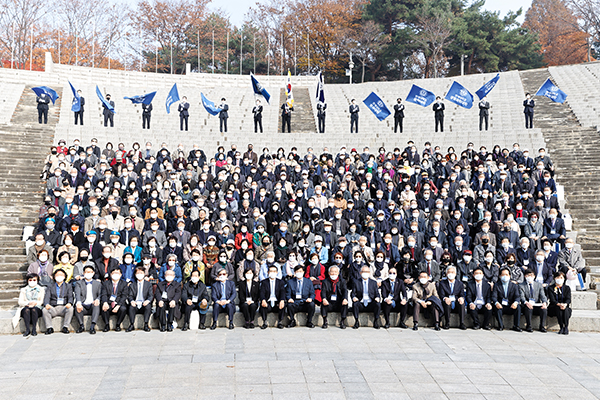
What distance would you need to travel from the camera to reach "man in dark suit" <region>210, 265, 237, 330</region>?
10.1 metres

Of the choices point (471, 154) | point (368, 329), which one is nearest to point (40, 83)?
point (471, 154)

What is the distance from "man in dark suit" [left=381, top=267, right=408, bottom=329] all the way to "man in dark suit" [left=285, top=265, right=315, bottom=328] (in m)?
1.44

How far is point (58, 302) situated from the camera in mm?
9898

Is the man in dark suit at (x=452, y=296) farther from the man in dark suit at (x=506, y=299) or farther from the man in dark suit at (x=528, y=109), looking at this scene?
the man in dark suit at (x=528, y=109)

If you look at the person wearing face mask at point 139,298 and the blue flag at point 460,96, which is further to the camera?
the blue flag at point 460,96

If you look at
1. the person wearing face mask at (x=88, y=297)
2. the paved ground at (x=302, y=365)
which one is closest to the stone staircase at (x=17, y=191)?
the person wearing face mask at (x=88, y=297)

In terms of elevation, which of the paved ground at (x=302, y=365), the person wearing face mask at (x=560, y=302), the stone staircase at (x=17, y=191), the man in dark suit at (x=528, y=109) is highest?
the man in dark suit at (x=528, y=109)

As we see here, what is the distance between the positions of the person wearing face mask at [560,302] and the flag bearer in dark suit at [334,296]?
4.07 metres

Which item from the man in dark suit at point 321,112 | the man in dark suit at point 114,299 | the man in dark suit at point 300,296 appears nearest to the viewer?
the man in dark suit at point 114,299

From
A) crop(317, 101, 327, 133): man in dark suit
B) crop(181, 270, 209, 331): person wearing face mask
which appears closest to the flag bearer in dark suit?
crop(181, 270, 209, 331): person wearing face mask

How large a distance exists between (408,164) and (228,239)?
711 cm

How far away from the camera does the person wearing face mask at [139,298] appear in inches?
393

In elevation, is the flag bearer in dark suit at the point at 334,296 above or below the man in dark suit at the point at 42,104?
Result: below

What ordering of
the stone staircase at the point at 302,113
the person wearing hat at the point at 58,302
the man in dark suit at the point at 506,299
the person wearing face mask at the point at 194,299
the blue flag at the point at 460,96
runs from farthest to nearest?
1. the stone staircase at the point at 302,113
2. the blue flag at the point at 460,96
3. the man in dark suit at the point at 506,299
4. the person wearing face mask at the point at 194,299
5. the person wearing hat at the point at 58,302
